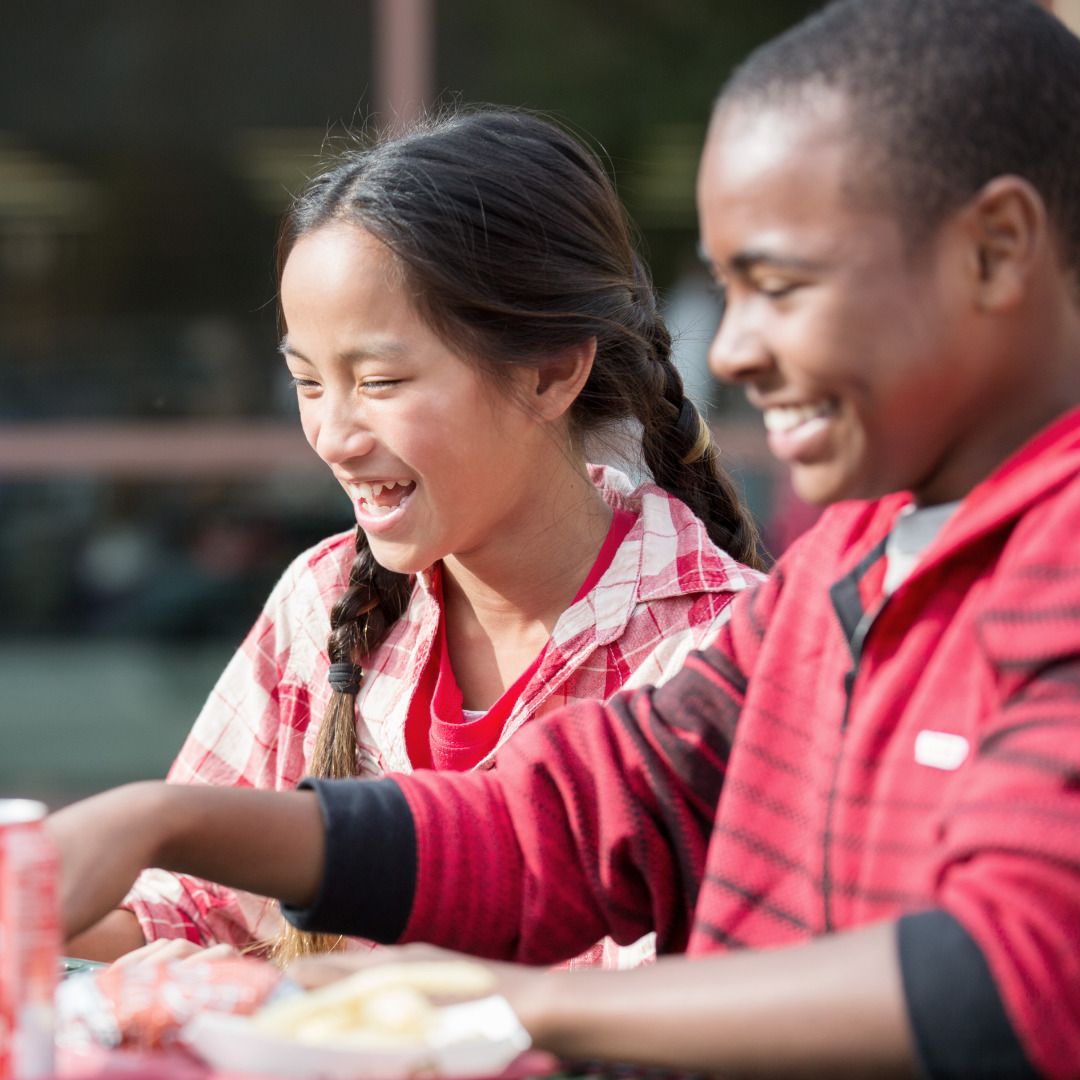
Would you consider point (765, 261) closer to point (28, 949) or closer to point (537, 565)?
point (28, 949)

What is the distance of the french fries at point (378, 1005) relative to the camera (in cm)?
100

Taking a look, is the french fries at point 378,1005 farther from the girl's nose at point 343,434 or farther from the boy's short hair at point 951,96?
the girl's nose at point 343,434

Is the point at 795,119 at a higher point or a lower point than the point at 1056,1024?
higher

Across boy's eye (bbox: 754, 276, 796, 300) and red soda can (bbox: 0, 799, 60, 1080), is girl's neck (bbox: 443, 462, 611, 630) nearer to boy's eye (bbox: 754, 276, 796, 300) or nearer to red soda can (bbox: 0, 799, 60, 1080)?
boy's eye (bbox: 754, 276, 796, 300)

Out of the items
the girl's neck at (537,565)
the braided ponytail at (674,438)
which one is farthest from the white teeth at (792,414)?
the braided ponytail at (674,438)

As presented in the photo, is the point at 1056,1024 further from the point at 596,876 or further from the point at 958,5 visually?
the point at 958,5

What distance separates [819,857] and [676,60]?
4.04 m

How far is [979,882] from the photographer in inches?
38.4

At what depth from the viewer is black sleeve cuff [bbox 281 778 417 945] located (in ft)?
4.38

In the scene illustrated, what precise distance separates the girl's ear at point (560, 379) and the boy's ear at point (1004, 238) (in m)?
0.95

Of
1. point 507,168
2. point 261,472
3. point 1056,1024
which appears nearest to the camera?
point 1056,1024

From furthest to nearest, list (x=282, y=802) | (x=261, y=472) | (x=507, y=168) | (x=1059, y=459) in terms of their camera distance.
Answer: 1. (x=261, y=472)
2. (x=507, y=168)
3. (x=282, y=802)
4. (x=1059, y=459)

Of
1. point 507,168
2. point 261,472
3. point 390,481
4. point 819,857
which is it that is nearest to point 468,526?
point 390,481

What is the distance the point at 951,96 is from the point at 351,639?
115cm
